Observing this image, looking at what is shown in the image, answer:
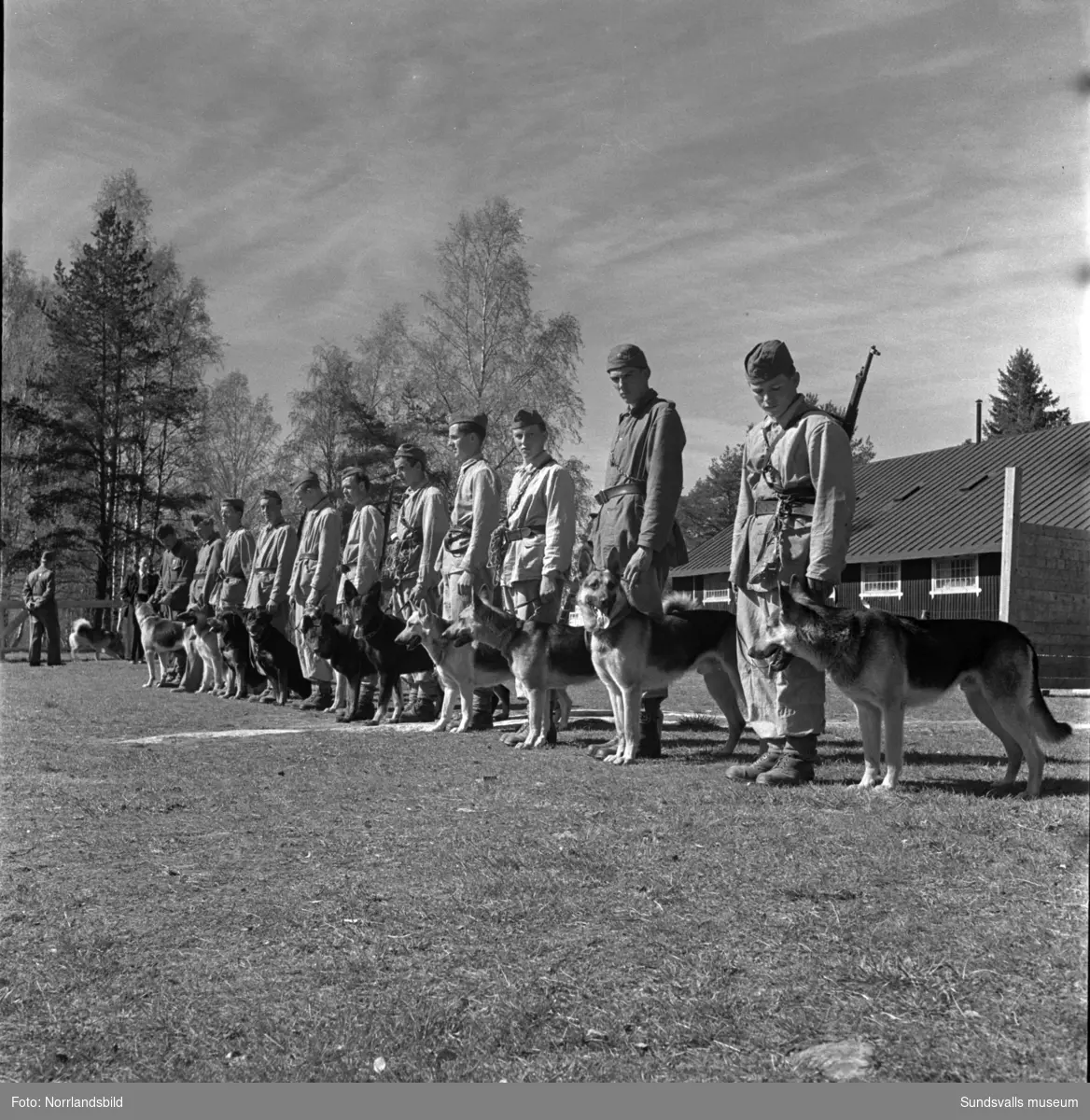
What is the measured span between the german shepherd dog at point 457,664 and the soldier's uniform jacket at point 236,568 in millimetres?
5123

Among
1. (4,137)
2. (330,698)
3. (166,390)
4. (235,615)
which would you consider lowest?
(330,698)

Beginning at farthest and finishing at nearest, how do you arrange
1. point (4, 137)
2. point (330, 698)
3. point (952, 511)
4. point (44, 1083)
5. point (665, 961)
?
1. point (952, 511)
2. point (330, 698)
3. point (4, 137)
4. point (665, 961)
5. point (44, 1083)

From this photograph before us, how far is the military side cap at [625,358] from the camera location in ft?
19.7

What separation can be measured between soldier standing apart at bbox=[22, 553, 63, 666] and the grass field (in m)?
13.4

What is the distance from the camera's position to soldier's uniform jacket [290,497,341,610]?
977cm

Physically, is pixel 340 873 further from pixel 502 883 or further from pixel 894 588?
pixel 894 588

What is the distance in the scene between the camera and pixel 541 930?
8.73ft

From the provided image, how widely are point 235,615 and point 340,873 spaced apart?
27.1 feet

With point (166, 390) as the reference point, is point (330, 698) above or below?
below

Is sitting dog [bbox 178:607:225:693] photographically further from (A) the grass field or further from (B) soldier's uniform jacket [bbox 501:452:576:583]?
(A) the grass field

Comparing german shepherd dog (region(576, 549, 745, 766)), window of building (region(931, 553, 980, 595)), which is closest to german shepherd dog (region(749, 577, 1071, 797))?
german shepherd dog (region(576, 549, 745, 766))

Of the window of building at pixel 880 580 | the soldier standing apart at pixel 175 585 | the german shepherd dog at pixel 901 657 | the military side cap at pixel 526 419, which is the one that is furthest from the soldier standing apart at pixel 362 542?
the window of building at pixel 880 580

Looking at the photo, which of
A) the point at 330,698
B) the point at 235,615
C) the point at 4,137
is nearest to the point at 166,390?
the point at 235,615

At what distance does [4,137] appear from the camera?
267cm
